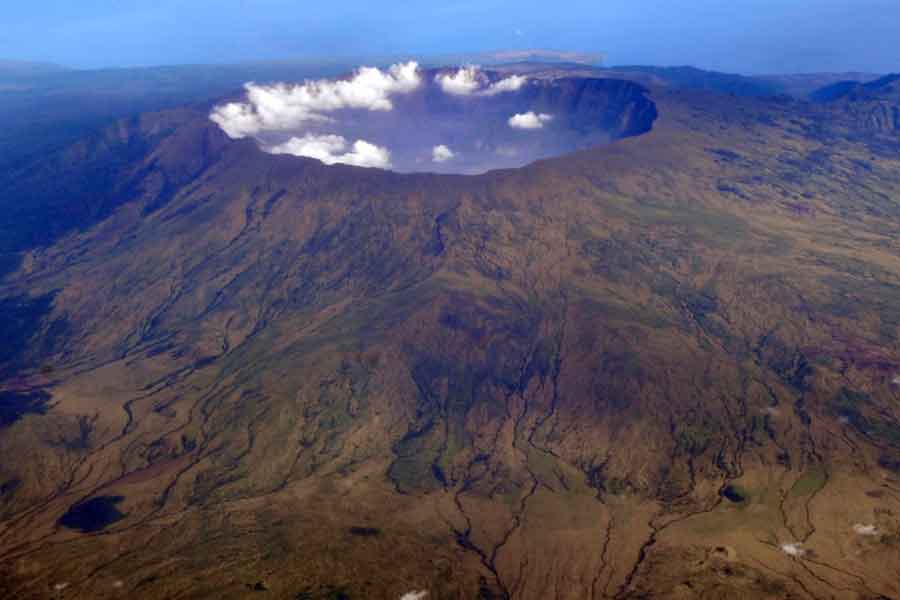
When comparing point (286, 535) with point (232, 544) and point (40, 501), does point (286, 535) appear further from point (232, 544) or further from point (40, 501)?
point (40, 501)

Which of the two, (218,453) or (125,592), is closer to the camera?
(125,592)

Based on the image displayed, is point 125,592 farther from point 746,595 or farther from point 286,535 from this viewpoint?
point 746,595

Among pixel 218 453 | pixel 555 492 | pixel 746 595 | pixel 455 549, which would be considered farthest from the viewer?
pixel 218 453

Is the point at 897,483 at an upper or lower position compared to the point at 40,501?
upper

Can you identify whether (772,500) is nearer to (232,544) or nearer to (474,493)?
(474,493)

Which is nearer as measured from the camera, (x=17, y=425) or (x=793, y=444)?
(x=793, y=444)

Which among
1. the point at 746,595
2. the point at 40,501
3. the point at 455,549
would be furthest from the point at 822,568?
the point at 40,501

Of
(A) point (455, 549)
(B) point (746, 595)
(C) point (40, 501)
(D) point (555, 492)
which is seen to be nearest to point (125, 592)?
(C) point (40, 501)

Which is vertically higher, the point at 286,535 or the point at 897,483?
the point at 897,483

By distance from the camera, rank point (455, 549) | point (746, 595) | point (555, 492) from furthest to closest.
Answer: point (555, 492)
point (455, 549)
point (746, 595)
